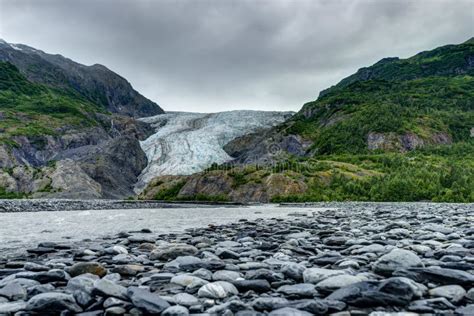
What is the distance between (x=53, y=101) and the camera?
121 metres

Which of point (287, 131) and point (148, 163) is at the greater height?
point (287, 131)

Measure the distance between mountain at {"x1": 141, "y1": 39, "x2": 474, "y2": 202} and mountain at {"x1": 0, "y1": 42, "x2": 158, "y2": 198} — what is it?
15055 mm

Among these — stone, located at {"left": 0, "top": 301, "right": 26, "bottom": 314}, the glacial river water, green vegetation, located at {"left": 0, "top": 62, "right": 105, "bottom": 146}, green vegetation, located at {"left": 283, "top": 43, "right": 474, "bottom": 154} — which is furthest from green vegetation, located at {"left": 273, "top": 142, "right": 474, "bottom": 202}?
green vegetation, located at {"left": 0, "top": 62, "right": 105, "bottom": 146}

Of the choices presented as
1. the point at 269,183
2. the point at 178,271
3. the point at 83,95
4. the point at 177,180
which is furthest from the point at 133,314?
the point at 83,95

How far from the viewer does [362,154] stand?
6112 cm

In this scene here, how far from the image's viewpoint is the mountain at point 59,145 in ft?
192

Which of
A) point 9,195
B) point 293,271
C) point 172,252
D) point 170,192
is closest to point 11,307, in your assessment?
point 293,271

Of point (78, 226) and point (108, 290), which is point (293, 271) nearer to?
point (108, 290)

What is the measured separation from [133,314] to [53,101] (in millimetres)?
131278

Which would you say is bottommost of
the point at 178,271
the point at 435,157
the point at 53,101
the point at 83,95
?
the point at 178,271

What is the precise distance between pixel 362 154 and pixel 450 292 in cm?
6047

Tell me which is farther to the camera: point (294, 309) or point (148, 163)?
point (148, 163)

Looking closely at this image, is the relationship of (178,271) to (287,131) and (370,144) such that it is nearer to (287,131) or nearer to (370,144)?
(370,144)

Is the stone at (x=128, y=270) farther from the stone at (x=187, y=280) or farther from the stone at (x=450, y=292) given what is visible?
the stone at (x=450, y=292)
